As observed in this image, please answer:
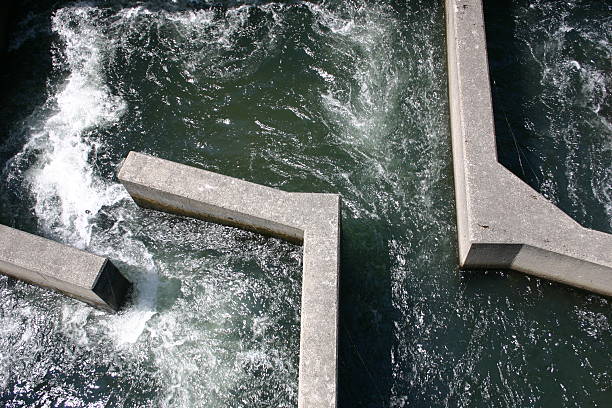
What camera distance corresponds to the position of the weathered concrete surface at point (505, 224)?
755 centimetres

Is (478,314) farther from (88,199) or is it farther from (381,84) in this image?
(88,199)

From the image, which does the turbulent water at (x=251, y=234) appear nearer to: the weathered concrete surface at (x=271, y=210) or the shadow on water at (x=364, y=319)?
the shadow on water at (x=364, y=319)

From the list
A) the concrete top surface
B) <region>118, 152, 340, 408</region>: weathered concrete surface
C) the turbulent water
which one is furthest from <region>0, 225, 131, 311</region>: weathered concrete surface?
<region>118, 152, 340, 408</region>: weathered concrete surface

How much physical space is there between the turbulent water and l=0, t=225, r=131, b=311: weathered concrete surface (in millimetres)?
494

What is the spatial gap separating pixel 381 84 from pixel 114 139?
4.17m

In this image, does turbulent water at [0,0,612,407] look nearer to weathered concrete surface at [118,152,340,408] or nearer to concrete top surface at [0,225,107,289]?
weathered concrete surface at [118,152,340,408]

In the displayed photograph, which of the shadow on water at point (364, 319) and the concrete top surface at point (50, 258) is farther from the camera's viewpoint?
the shadow on water at point (364, 319)

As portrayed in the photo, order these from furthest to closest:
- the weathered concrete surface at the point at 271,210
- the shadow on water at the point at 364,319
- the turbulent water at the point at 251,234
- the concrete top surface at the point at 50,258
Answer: the turbulent water at the point at 251,234, the shadow on water at the point at 364,319, the concrete top surface at the point at 50,258, the weathered concrete surface at the point at 271,210

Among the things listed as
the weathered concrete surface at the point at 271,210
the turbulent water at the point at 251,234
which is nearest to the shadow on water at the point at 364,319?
the turbulent water at the point at 251,234

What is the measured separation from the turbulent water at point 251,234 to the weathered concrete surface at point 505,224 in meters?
0.26

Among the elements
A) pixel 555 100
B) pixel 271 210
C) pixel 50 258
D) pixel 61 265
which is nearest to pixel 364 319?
pixel 271 210

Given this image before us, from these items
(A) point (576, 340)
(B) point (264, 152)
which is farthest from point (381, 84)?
(A) point (576, 340)

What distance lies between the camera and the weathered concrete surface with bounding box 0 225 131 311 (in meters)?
7.27

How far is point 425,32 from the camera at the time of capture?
1032 centimetres
